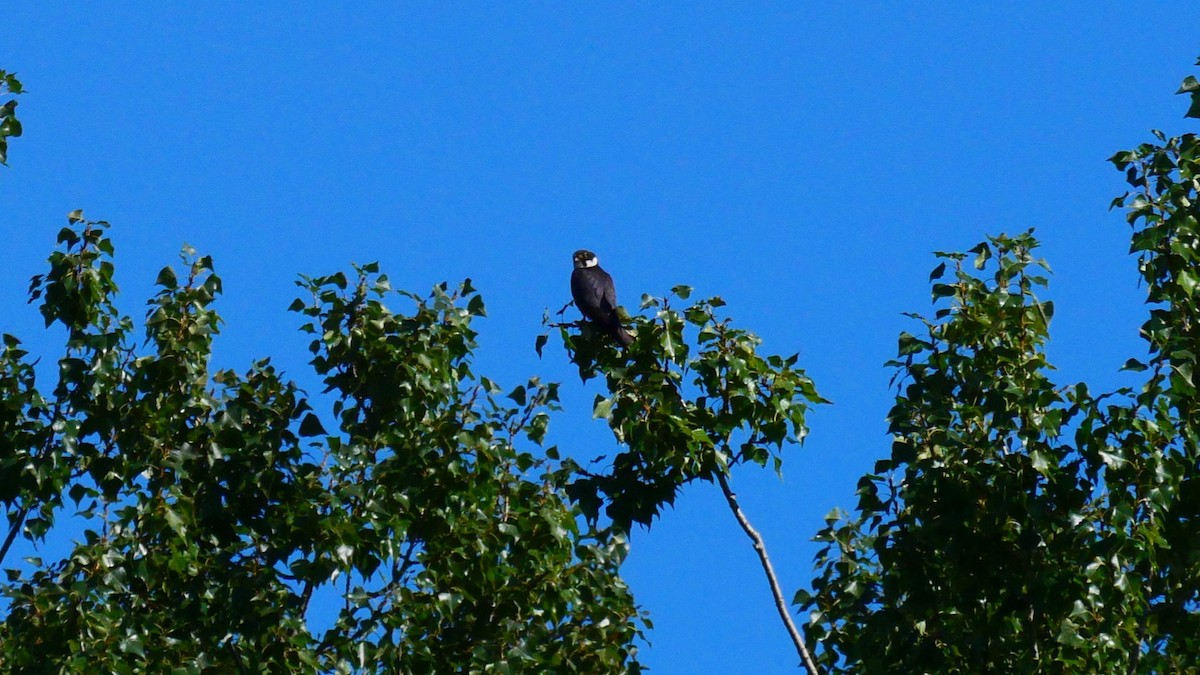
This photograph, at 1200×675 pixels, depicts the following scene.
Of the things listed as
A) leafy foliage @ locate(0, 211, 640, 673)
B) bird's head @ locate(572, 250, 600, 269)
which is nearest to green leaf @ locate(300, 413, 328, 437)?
leafy foliage @ locate(0, 211, 640, 673)

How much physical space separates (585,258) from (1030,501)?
8546 mm

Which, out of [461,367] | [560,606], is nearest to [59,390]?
[461,367]

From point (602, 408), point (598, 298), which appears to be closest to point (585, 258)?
point (598, 298)

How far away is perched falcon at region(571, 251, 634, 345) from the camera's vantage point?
1206 cm

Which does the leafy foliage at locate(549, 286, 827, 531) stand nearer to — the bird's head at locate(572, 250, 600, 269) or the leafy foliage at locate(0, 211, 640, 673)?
the leafy foliage at locate(0, 211, 640, 673)

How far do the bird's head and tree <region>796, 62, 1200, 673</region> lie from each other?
7.16 m

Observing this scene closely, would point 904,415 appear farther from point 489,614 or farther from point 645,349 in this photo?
point 489,614

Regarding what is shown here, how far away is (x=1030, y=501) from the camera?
34.9ft

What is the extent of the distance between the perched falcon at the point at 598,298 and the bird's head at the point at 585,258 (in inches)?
95.2

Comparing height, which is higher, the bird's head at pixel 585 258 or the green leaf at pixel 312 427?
the bird's head at pixel 585 258

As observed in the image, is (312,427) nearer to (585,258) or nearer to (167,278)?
(167,278)

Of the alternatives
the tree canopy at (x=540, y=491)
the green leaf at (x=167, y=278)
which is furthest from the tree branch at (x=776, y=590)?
the green leaf at (x=167, y=278)

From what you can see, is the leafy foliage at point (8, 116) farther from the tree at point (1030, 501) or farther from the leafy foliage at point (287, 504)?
the tree at point (1030, 501)

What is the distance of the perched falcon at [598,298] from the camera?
39.6 feet
